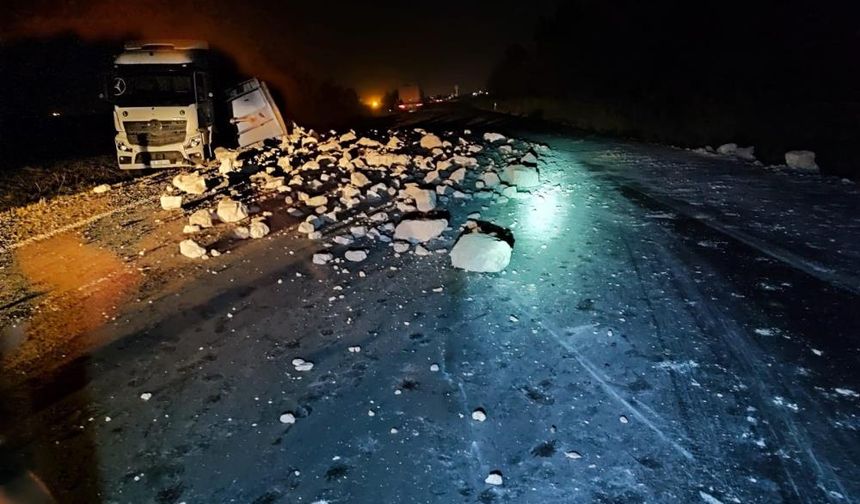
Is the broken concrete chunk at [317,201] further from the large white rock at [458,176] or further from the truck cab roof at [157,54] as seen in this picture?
the truck cab roof at [157,54]

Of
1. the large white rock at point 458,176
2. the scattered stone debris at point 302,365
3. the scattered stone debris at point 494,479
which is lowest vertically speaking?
the scattered stone debris at point 302,365

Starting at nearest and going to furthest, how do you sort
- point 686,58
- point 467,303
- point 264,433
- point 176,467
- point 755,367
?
point 176,467, point 264,433, point 755,367, point 467,303, point 686,58

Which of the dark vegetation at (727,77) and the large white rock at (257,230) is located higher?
the dark vegetation at (727,77)

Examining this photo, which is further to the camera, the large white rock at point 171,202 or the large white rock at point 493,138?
the large white rock at point 493,138

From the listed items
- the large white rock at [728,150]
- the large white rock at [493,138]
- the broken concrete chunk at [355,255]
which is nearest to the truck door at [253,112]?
the large white rock at [493,138]

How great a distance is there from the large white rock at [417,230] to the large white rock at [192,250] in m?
2.45

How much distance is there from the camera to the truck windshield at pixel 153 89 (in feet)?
40.2

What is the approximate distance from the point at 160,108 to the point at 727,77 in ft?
64.0

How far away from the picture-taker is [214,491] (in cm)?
302

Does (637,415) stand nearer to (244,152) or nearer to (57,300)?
(57,300)

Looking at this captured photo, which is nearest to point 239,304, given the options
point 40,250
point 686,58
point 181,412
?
point 181,412

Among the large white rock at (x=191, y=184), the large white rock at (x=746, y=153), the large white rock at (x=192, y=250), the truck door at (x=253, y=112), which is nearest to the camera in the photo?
the large white rock at (x=192, y=250)

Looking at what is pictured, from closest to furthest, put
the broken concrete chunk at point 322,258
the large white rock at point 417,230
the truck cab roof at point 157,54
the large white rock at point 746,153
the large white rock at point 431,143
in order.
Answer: the broken concrete chunk at point 322,258 < the large white rock at point 417,230 < the large white rock at point 746,153 < the truck cab roof at point 157,54 < the large white rock at point 431,143

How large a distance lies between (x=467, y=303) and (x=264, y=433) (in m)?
2.40
